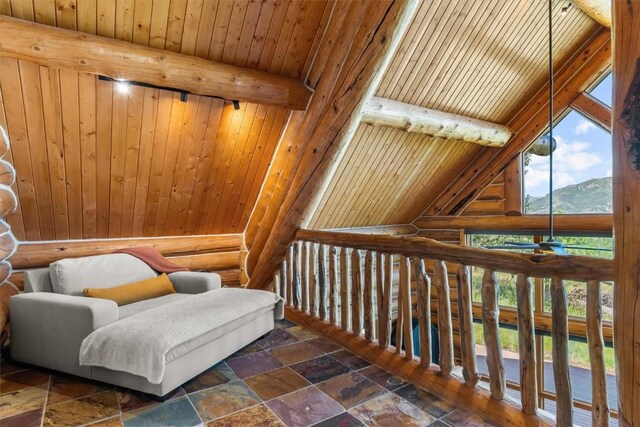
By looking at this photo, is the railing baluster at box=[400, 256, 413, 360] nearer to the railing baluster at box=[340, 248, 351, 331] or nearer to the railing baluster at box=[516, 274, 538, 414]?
the railing baluster at box=[340, 248, 351, 331]

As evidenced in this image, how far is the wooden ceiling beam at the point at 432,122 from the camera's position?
405 centimetres

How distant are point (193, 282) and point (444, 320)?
7.44 feet

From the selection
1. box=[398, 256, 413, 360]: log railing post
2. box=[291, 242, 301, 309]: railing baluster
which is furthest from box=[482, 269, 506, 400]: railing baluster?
box=[291, 242, 301, 309]: railing baluster

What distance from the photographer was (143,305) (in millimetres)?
3068

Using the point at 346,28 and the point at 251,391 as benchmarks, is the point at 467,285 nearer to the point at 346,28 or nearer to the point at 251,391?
the point at 251,391

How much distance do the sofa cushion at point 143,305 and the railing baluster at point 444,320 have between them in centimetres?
219

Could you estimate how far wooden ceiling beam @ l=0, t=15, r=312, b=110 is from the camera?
242 centimetres

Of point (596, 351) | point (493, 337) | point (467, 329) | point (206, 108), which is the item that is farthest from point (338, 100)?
point (596, 351)

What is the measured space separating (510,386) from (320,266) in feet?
13.4

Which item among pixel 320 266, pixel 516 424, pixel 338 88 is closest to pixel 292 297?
pixel 320 266

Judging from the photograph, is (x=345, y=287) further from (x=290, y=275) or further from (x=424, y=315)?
(x=290, y=275)

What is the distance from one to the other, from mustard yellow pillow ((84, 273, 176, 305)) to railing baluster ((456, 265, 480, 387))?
8.26 feet

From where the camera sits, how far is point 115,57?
2.69 metres

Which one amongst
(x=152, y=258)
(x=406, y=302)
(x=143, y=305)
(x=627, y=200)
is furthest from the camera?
(x=152, y=258)
